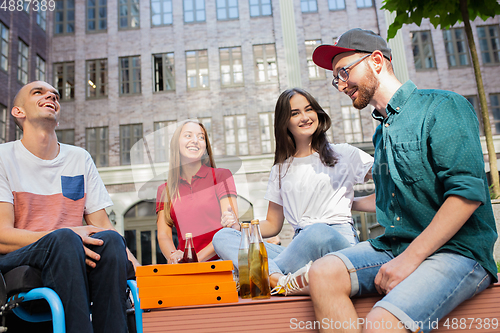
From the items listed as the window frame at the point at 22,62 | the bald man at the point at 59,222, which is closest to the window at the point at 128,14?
the window frame at the point at 22,62

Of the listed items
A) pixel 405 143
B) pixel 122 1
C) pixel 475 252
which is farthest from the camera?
pixel 122 1

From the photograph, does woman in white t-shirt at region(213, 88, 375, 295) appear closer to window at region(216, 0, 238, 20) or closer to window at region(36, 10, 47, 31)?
window at region(216, 0, 238, 20)

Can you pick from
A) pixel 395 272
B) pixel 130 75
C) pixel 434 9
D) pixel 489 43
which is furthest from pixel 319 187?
pixel 489 43

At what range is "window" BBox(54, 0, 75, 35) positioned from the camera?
15.1 meters

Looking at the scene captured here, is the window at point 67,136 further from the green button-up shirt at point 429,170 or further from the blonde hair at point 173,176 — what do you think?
the green button-up shirt at point 429,170

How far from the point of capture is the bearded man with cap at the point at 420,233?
49.9 inches

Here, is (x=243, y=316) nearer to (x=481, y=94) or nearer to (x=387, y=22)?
(x=481, y=94)

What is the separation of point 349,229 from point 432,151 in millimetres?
829

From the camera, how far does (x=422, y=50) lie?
564 inches

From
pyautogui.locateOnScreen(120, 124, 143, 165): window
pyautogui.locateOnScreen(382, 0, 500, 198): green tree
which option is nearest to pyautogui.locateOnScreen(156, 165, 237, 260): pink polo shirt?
pyautogui.locateOnScreen(382, 0, 500, 198): green tree

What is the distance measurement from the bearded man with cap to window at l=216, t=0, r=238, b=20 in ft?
46.6

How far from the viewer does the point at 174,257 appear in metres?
2.19

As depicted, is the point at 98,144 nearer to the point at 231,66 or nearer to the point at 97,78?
the point at 97,78

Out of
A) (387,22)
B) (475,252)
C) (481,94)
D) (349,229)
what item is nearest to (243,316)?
(475,252)
